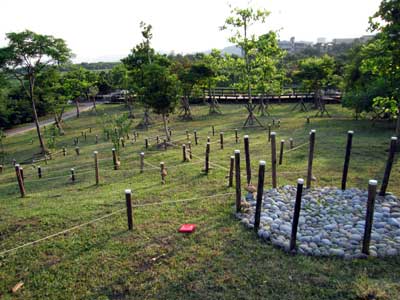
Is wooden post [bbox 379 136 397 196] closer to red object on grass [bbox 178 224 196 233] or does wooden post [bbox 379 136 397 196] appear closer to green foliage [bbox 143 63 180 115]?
red object on grass [bbox 178 224 196 233]

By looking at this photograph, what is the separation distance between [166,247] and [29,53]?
17.5 meters

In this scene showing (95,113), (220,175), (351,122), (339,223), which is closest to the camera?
(339,223)

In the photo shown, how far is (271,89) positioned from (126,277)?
20927 mm

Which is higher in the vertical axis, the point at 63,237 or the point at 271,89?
the point at 271,89

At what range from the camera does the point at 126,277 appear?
512 cm

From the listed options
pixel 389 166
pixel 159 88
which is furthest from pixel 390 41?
pixel 159 88

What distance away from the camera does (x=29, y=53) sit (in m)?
18.3

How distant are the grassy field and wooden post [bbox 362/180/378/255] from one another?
334 millimetres

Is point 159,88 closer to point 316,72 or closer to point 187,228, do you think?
point 187,228

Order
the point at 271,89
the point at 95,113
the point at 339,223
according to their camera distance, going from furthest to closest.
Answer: the point at 95,113 → the point at 271,89 → the point at 339,223

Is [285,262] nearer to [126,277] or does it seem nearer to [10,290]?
[126,277]

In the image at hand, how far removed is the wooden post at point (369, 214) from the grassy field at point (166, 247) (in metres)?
0.33

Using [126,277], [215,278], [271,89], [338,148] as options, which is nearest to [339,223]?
[215,278]

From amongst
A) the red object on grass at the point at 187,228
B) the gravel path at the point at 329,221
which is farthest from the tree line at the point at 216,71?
the red object on grass at the point at 187,228
